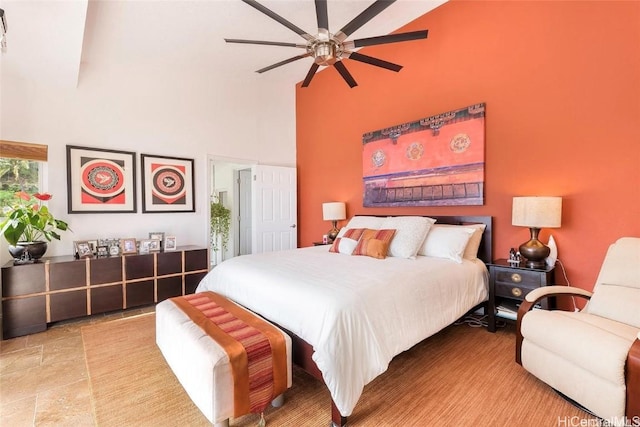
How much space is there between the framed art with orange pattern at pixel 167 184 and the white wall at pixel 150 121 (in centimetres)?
10

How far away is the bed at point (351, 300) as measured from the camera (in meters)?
1.52

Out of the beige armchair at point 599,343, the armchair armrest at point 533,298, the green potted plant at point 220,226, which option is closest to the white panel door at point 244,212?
the green potted plant at point 220,226

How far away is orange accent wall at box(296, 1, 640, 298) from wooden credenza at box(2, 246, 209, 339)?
295 centimetres

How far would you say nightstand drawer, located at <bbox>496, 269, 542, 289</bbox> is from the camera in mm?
2402

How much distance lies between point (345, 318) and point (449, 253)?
156cm

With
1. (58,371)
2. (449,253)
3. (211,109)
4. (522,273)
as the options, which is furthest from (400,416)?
(211,109)

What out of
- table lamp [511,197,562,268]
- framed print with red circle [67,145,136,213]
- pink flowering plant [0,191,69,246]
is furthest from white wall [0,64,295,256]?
table lamp [511,197,562,268]

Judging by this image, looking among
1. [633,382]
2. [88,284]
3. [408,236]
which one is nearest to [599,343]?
[633,382]

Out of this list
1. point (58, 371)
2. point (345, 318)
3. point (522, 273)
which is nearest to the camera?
point (345, 318)

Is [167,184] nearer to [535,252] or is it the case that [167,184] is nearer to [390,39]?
[390,39]

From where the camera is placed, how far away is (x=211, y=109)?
4.52 metres

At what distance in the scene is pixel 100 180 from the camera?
142 inches

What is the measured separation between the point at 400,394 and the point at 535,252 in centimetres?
170

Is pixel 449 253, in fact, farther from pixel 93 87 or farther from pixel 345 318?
pixel 93 87
